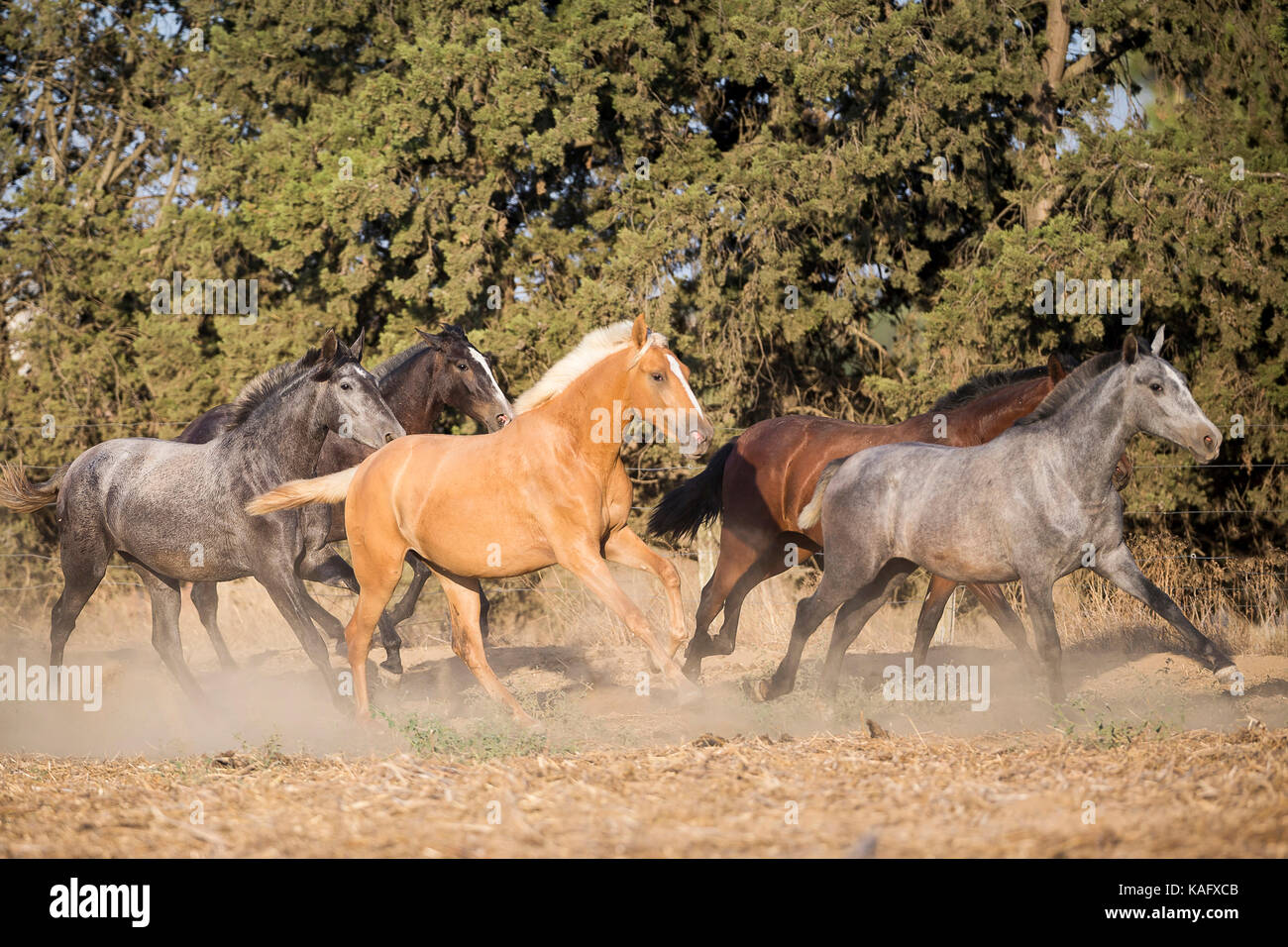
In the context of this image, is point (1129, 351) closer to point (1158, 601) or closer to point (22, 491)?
point (1158, 601)

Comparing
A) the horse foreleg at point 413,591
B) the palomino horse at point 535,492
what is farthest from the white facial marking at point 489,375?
the palomino horse at point 535,492

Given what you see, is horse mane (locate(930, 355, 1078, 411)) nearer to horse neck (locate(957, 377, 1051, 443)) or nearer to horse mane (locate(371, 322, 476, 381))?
horse neck (locate(957, 377, 1051, 443))

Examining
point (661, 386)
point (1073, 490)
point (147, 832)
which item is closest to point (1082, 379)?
point (1073, 490)

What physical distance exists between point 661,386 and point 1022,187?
29.7ft

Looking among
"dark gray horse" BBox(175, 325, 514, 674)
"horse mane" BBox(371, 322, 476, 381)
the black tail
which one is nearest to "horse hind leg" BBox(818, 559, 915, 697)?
the black tail

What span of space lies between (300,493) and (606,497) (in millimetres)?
1912

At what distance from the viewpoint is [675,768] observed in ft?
15.3

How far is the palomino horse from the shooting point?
5965mm

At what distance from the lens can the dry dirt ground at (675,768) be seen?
3.60m

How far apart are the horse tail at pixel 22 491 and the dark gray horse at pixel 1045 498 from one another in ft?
→ 19.0

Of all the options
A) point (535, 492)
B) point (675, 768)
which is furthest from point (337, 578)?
point (675, 768)

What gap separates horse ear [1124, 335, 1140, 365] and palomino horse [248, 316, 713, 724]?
83.9 inches

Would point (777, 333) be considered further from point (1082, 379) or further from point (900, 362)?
point (1082, 379)

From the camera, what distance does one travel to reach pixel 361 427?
7258 mm
